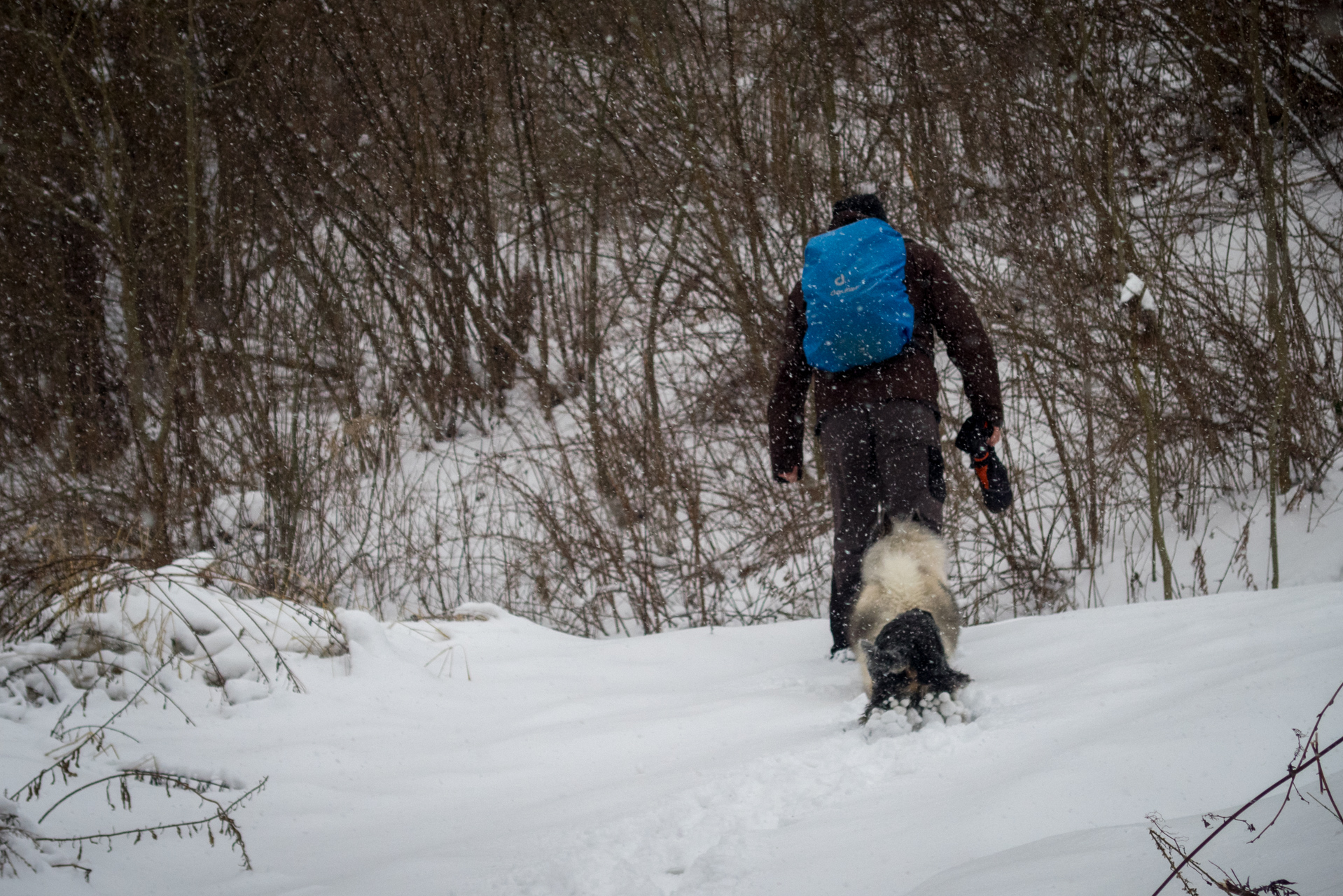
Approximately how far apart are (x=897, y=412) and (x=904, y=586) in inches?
22.6

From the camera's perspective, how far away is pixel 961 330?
280 centimetres

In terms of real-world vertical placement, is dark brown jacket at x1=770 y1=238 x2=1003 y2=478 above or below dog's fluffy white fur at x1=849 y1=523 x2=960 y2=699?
above

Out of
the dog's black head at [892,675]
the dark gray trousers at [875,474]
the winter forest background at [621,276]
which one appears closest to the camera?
the dog's black head at [892,675]

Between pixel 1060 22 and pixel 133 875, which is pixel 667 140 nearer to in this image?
pixel 1060 22

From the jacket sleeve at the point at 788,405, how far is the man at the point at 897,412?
9cm

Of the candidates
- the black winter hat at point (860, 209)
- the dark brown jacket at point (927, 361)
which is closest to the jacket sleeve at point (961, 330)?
the dark brown jacket at point (927, 361)

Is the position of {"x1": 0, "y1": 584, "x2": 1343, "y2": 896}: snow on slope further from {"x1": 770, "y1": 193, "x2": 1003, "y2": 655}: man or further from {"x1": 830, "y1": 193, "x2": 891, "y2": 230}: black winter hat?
{"x1": 830, "y1": 193, "x2": 891, "y2": 230}: black winter hat

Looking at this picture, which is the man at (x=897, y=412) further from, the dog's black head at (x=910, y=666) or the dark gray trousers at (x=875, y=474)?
the dog's black head at (x=910, y=666)

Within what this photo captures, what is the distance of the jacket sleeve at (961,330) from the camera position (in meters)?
2.79

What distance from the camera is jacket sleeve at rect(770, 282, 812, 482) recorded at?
10.1 feet

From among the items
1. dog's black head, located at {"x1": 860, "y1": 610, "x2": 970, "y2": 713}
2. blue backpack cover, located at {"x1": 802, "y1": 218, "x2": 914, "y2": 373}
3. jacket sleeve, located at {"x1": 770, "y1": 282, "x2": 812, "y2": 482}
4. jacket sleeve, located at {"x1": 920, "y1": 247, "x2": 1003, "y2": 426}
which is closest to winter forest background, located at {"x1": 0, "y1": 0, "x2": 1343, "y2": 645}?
jacket sleeve, located at {"x1": 920, "y1": 247, "x2": 1003, "y2": 426}

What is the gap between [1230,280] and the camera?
5738mm

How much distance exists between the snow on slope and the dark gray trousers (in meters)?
0.51

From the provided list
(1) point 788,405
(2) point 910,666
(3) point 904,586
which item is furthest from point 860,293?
(2) point 910,666
